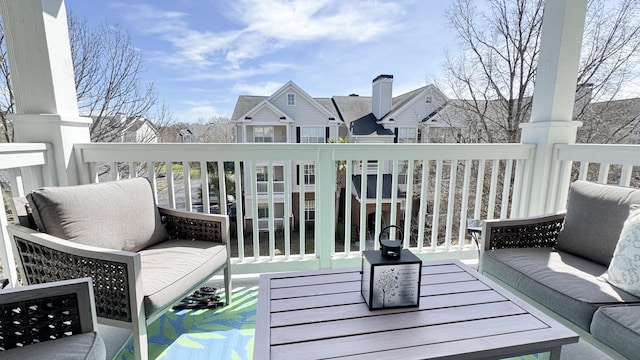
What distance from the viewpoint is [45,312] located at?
3.36 feet

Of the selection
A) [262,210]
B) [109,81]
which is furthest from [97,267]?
[262,210]

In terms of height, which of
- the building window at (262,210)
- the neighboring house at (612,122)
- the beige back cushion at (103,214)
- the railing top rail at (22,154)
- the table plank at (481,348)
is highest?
the neighboring house at (612,122)

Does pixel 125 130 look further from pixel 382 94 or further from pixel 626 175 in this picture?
pixel 626 175

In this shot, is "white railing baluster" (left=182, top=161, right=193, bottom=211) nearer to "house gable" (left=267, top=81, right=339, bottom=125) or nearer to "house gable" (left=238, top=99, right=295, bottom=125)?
"house gable" (left=238, top=99, right=295, bottom=125)

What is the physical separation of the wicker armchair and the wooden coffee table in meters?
0.59

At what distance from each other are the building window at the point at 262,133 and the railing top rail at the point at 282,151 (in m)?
3.32

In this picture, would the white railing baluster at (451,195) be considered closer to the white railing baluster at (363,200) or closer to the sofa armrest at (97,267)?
the white railing baluster at (363,200)

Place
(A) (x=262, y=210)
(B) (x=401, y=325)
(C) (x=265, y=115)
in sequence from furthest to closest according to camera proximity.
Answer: (A) (x=262, y=210)
(C) (x=265, y=115)
(B) (x=401, y=325)

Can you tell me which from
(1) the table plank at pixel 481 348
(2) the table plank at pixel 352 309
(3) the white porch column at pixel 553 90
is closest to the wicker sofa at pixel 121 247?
(2) the table plank at pixel 352 309

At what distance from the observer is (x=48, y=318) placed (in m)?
1.03

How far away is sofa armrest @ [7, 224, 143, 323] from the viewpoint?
4.40 ft

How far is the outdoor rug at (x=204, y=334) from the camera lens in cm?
164

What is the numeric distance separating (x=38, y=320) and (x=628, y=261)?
2465 mm

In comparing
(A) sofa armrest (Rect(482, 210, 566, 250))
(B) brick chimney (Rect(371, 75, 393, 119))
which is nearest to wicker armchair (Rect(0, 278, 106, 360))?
(A) sofa armrest (Rect(482, 210, 566, 250))
